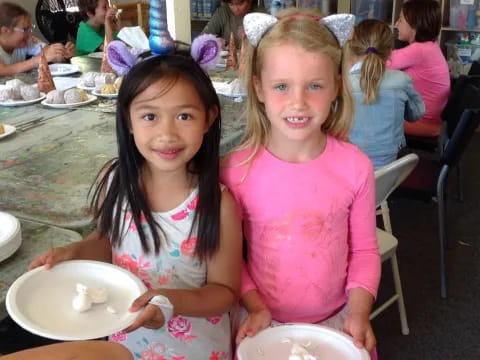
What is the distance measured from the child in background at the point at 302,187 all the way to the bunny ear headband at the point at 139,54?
11 centimetres

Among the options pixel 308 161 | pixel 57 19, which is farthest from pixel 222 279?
pixel 57 19

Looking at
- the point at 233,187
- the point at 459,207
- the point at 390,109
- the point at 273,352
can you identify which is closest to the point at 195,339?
the point at 273,352

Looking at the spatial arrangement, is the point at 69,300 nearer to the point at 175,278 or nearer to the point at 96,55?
the point at 175,278

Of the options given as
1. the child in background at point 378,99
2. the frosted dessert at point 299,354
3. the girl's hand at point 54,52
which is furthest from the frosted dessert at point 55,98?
the frosted dessert at point 299,354

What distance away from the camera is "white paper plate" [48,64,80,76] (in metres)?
2.88

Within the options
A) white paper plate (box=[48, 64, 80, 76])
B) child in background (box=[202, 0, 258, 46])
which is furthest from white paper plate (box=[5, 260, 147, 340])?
child in background (box=[202, 0, 258, 46])

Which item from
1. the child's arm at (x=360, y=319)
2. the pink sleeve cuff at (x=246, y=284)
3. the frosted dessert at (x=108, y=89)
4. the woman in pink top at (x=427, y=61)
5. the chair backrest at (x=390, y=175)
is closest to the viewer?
the child's arm at (x=360, y=319)

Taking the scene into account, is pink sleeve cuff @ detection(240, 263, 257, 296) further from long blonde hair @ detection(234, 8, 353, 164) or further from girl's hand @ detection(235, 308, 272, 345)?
long blonde hair @ detection(234, 8, 353, 164)

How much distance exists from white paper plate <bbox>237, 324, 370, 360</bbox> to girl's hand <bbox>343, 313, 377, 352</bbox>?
0.07 m

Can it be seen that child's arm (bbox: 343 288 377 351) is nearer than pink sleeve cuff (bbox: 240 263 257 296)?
Yes

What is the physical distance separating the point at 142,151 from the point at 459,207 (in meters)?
2.47

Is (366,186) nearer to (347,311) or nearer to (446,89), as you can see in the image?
(347,311)

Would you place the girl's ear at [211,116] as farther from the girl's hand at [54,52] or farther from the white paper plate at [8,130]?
the girl's hand at [54,52]

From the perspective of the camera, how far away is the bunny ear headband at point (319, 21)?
1.06 meters
